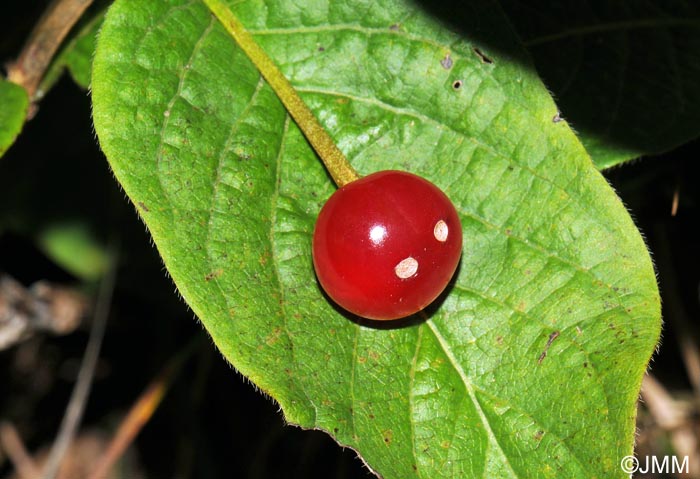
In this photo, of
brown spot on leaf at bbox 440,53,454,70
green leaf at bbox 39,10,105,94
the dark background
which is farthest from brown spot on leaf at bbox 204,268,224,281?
the dark background

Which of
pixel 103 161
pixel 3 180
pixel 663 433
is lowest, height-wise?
pixel 663 433

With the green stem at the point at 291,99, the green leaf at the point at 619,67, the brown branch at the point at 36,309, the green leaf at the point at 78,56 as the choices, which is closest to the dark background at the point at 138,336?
the brown branch at the point at 36,309

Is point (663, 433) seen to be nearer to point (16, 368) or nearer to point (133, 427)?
point (133, 427)

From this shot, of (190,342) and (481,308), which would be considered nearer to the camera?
(481,308)

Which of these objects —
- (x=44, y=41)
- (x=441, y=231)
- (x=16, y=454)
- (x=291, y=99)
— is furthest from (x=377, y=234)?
(x=16, y=454)

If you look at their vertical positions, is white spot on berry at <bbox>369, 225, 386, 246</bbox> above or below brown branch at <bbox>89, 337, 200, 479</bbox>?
above

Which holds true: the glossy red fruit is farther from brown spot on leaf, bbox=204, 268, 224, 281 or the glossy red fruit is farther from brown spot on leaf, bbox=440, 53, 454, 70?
brown spot on leaf, bbox=440, 53, 454, 70

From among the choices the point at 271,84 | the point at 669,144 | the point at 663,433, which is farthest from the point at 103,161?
the point at 663,433
